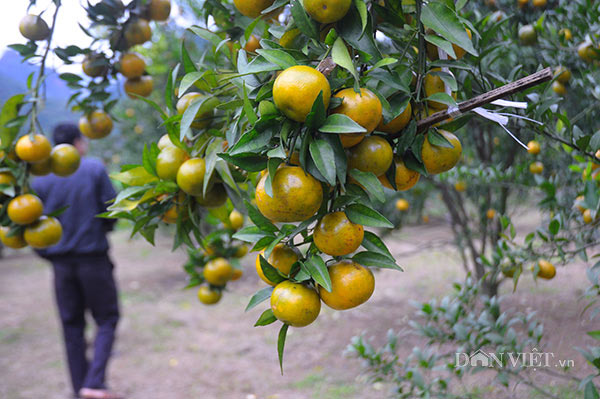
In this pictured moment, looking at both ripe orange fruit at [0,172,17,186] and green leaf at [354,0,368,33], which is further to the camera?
ripe orange fruit at [0,172,17,186]

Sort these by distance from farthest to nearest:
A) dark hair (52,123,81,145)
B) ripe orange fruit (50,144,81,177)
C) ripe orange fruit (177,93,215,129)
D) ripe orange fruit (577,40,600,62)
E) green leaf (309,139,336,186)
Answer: dark hair (52,123,81,145), ripe orange fruit (577,40,600,62), ripe orange fruit (50,144,81,177), ripe orange fruit (177,93,215,129), green leaf (309,139,336,186)

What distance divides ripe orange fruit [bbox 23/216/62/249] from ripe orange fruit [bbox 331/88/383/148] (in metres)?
1.02

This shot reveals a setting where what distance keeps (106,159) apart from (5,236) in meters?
6.79

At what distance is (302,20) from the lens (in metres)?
0.71

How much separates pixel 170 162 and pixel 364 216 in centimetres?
49

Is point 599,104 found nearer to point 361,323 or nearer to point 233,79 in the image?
point 233,79

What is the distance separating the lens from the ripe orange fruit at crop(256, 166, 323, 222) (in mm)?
650

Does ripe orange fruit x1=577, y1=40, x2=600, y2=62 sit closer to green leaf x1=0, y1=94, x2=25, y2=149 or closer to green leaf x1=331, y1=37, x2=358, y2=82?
green leaf x1=331, y1=37, x2=358, y2=82

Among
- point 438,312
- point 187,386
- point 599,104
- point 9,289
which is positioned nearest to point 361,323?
point 187,386

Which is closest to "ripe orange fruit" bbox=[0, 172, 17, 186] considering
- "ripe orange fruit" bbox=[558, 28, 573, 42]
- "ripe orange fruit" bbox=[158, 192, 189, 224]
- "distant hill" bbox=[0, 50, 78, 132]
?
"distant hill" bbox=[0, 50, 78, 132]

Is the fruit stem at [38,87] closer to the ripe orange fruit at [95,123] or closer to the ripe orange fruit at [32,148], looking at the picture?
the ripe orange fruit at [32,148]

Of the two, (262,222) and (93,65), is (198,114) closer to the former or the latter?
(262,222)

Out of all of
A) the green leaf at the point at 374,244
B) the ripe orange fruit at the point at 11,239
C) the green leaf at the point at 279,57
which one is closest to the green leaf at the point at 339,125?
the green leaf at the point at 279,57

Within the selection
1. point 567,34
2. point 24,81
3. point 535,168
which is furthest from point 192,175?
point 535,168
